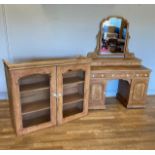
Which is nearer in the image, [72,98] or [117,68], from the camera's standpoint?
[72,98]

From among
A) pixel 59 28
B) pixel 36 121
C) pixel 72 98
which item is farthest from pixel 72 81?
pixel 59 28

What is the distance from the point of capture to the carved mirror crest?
9.83 ft

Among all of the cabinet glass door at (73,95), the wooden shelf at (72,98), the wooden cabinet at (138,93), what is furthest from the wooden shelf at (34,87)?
the wooden cabinet at (138,93)

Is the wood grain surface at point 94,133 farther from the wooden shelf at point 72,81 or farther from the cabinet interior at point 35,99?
the wooden shelf at point 72,81

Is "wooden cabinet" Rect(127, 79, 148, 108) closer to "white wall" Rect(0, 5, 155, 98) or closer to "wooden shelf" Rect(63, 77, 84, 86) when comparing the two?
"white wall" Rect(0, 5, 155, 98)

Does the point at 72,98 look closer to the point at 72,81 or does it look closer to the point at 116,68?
the point at 72,81

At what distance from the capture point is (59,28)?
9.67ft

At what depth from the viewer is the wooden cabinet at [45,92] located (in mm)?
2109

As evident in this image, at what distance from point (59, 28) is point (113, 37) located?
3.17ft

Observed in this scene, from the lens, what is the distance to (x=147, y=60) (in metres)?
3.39

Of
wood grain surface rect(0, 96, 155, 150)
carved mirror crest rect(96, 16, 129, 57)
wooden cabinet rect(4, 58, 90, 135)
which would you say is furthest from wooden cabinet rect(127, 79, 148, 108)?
wooden cabinet rect(4, 58, 90, 135)

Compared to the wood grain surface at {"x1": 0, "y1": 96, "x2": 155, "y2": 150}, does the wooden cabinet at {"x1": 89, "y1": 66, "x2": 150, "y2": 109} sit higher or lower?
higher

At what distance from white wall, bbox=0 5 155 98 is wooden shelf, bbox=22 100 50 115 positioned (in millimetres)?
942

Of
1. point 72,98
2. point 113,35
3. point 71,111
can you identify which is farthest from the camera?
point 113,35
